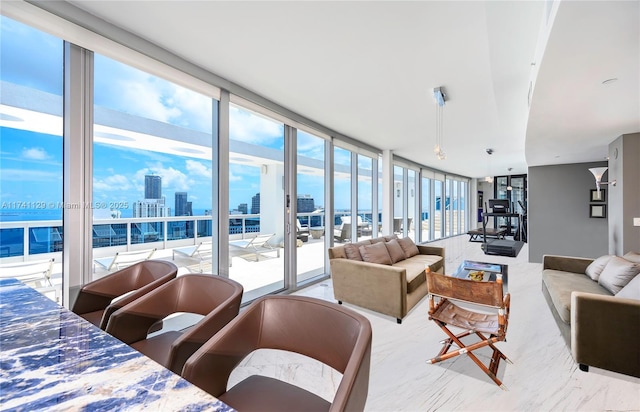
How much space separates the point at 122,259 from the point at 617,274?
4749mm

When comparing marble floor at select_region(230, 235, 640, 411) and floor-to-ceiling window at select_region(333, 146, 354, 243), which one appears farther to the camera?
floor-to-ceiling window at select_region(333, 146, 354, 243)

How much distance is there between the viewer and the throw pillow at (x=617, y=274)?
252cm

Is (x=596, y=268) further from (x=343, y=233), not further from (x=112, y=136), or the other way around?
(x=112, y=136)

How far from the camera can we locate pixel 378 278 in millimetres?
3086

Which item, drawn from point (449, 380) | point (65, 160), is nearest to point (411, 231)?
point (449, 380)

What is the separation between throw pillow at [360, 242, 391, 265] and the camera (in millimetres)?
3608

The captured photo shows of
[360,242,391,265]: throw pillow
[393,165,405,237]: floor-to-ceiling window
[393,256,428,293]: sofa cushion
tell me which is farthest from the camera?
[393,165,405,237]: floor-to-ceiling window

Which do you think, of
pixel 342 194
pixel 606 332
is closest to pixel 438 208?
→ pixel 342 194

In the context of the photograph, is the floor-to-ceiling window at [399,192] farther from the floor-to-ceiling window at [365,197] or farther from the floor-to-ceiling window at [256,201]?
the floor-to-ceiling window at [256,201]

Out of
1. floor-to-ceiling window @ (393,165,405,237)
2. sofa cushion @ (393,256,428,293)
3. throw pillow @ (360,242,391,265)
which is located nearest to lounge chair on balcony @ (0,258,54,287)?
throw pillow @ (360,242,391,265)

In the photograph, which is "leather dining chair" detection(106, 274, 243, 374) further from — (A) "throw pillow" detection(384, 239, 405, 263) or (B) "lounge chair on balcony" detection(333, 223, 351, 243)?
(B) "lounge chair on balcony" detection(333, 223, 351, 243)

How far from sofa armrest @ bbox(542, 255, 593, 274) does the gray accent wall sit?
A: 106 inches

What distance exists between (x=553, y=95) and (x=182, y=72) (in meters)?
3.34

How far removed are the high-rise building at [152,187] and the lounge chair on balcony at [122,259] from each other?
23.5 inches
